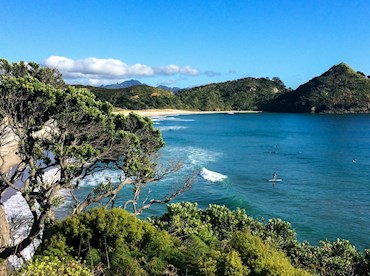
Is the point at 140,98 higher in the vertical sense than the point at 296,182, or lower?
higher

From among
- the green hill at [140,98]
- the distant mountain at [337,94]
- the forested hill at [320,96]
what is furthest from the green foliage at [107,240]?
the distant mountain at [337,94]

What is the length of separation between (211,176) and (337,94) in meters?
151

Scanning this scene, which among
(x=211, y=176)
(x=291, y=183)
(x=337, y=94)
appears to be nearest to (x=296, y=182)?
(x=291, y=183)

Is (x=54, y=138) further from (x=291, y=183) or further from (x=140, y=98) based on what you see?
(x=140, y=98)

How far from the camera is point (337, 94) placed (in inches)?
7101

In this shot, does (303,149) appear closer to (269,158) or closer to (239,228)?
(269,158)

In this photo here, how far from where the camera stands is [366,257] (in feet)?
57.9

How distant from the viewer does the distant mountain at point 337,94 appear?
574ft

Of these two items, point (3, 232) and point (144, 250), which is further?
point (3, 232)

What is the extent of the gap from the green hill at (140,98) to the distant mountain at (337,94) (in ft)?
195

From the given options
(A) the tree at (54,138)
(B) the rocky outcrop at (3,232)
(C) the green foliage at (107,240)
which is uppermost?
(A) the tree at (54,138)

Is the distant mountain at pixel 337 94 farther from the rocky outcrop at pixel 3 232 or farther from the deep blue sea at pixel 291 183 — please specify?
the rocky outcrop at pixel 3 232

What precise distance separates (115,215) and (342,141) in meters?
77.8

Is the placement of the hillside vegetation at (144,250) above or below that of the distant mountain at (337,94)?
below
